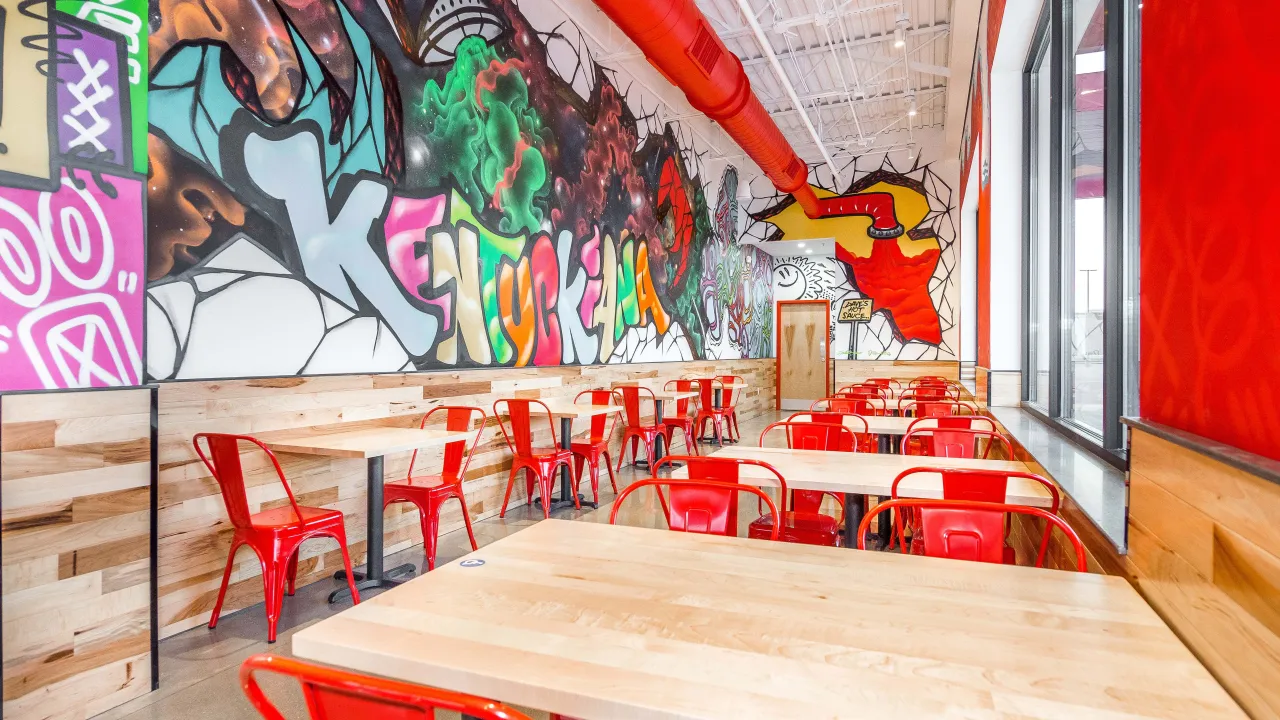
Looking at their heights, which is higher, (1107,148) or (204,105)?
(204,105)

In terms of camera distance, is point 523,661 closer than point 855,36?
Yes

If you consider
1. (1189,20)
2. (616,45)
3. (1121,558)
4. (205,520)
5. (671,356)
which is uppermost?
(616,45)

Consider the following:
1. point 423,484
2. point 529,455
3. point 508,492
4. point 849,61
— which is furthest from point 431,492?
point 849,61

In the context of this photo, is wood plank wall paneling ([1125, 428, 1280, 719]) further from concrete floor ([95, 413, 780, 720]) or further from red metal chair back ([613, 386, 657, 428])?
red metal chair back ([613, 386, 657, 428])

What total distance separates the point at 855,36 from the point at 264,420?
7414 mm

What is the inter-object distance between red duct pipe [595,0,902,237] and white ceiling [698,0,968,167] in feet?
2.12

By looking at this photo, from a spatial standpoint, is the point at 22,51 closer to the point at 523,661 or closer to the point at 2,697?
the point at 2,697

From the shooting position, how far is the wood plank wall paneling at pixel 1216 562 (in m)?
0.97

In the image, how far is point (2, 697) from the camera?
1991mm

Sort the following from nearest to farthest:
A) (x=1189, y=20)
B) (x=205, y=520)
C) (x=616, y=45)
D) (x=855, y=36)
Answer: (x=1189, y=20) < (x=205, y=520) < (x=616, y=45) < (x=855, y=36)

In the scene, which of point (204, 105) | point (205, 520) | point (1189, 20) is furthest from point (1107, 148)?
point (205, 520)

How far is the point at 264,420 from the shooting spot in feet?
10.8

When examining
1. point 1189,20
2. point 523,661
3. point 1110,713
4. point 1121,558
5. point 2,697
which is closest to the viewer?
point 1110,713

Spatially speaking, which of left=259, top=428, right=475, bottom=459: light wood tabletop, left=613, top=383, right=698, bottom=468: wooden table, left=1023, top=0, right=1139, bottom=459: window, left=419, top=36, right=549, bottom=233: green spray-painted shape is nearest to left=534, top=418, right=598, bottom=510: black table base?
left=613, top=383, right=698, bottom=468: wooden table
